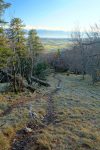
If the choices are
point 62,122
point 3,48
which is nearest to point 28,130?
point 62,122

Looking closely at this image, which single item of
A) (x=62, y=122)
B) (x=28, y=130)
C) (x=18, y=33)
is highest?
(x=18, y=33)

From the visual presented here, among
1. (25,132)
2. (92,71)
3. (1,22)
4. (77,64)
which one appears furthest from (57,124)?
(77,64)

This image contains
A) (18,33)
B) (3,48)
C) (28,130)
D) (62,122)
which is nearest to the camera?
(28,130)

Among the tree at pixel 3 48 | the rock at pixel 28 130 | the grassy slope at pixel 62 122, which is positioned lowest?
the grassy slope at pixel 62 122

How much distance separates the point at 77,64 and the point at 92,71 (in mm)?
20616

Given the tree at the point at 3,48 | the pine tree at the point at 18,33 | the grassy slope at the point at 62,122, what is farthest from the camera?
the pine tree at the point at 18,33

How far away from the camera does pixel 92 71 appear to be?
1752 inches

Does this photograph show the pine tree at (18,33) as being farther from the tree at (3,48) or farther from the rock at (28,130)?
the rock at (28,130)

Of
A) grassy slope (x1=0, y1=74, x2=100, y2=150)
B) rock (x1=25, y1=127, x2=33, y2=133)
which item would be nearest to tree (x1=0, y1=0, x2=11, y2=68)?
grassy slope (x1=0, y1=74, x2=100, y2=150)

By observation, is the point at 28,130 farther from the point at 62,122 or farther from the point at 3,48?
the point at 3,48

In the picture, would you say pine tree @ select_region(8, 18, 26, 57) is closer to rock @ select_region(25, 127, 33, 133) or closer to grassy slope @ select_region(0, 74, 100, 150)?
grassy slope @ select_region(0, 74, 100, 150)

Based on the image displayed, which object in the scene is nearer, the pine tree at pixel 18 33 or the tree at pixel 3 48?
the tree at pixel 3 48

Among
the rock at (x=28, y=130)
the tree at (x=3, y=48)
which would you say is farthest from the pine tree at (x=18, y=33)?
the rock at (x=28, y=130)

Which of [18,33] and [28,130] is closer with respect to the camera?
[28,130]
